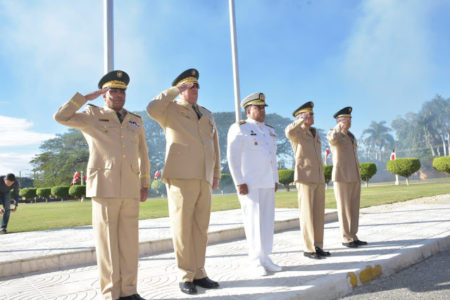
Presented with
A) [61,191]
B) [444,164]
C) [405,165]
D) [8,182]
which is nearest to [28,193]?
[61,191]

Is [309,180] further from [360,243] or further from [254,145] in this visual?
[360,243]

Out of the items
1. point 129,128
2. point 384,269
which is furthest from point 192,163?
point 384,269

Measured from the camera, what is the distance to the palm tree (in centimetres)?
8219

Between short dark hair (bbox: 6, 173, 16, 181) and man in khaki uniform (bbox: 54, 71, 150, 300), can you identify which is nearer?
man in khaki uniform (bbox: 54, 71, 150, 300)

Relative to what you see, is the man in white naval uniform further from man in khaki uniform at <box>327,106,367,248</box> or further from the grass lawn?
the grass lawn

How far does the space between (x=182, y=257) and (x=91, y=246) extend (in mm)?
2518

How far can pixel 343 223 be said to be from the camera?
17.1 feet

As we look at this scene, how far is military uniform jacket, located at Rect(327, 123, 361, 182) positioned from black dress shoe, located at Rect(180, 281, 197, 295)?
2.92 meters

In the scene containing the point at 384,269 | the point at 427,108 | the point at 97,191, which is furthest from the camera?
the point at 427,108

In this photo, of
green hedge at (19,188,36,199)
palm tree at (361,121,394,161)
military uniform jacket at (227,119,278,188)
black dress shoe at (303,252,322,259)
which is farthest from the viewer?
palm tree at (361,121,394,161)

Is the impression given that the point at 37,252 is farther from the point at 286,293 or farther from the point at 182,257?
the point at 286,293

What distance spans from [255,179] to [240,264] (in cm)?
115

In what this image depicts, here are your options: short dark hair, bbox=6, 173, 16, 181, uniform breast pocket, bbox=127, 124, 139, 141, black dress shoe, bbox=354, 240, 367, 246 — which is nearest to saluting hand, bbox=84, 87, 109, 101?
uniform breast pocket, bbox=127, 124, 139, 141

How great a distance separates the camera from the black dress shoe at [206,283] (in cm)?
343
